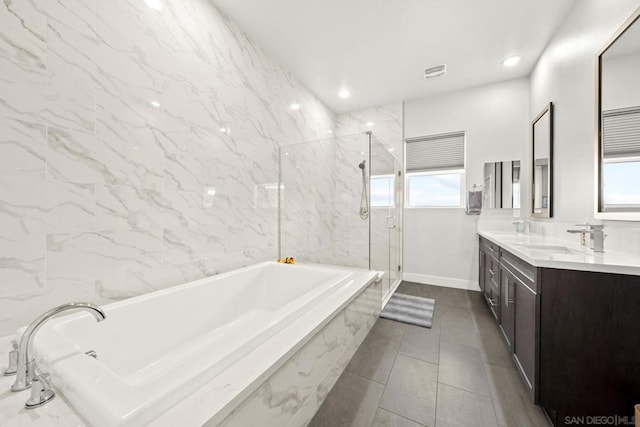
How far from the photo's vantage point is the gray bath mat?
240 centimetres

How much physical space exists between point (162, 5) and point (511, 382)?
132 inches

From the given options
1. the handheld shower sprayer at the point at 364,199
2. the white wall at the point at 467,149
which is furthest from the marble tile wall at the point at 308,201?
the white wall at the point at 467,149

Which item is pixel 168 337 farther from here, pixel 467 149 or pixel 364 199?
pixel 467 149

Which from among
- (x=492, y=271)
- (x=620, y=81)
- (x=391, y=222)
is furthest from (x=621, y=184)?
(x=391, y=222)

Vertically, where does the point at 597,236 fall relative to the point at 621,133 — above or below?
below

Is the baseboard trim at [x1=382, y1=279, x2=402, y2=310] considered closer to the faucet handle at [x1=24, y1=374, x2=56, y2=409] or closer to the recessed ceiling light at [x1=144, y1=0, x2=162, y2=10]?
the faucet handle at [x1=24, y1=374, x2=56, y2=409]

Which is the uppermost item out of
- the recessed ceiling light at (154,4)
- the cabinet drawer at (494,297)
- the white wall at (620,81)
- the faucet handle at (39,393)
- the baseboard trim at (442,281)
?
the recessed ceiling light at (154,4)

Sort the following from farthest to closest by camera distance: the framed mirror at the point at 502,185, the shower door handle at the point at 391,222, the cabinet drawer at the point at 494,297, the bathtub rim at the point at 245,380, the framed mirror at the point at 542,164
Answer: the shower door handle at the point at 391,222
the framed mirror at the point at 502,185
the framed mirror at the point at 542,164
the cabinet drawer at the point at 494,297
the bathtub rim at the point at 245,380

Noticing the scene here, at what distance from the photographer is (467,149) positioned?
3.29 metres

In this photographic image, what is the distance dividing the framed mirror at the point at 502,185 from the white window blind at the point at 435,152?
374 mm

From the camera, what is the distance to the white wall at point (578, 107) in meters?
1.53

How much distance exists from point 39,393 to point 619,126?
293 cm

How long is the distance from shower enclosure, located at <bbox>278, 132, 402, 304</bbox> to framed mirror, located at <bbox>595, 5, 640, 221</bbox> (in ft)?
5.62

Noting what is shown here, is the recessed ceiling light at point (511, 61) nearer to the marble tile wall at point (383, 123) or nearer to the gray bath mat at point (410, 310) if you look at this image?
the marble tile wall at point (383, 123)
